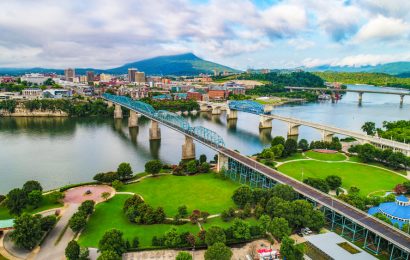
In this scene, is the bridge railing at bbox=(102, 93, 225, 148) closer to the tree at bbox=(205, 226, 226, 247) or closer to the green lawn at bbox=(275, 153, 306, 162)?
the green lawn at bbox=(275, 153, 306, 162)

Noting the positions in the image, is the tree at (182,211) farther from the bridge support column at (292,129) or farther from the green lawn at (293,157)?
the bridge support column at (292,129)

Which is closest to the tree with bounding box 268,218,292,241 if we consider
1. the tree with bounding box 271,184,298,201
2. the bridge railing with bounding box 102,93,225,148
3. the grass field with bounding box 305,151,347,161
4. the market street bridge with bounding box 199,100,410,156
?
the tree with bounding box 271,184,298,201

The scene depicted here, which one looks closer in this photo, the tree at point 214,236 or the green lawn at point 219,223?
the tree at point 214,236

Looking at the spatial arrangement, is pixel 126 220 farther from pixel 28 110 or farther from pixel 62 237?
pixel 28 110

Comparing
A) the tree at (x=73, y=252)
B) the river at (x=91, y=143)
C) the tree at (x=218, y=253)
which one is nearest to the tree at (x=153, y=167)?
the river at (x=91, y=143)

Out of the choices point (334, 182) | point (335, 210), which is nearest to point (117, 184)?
point (335, 210)

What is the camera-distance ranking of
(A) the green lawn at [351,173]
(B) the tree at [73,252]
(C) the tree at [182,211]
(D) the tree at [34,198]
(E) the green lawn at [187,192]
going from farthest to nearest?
(A) the green lawn at [351,173]
(E) the green lawn at [187,192]
(D) the tree at [34,198]
(C) the tree at [182,211]
(B) the tree at [73,252]
